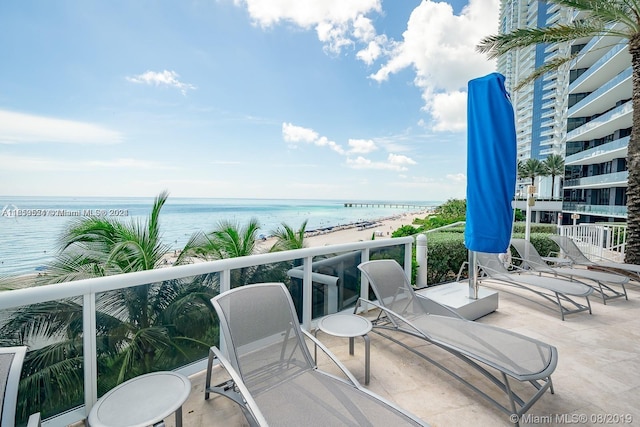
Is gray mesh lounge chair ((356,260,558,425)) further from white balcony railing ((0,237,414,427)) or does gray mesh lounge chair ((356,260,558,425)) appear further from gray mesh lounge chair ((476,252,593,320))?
gray mesh lounge chair ((476,252,593,320))

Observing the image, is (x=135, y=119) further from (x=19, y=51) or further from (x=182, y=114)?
(x=19, y=51)

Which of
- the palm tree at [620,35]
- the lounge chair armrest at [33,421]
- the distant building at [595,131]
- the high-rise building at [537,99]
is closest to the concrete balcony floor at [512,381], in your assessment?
the lounge chair armrest at [33,421]

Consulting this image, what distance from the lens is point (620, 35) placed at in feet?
21.7

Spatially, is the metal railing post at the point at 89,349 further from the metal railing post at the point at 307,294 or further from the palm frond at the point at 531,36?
the palm frond at the point at 531,36

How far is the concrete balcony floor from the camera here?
2.25 metres

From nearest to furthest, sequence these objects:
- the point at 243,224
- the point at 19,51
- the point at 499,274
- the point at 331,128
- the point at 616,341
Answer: the point at 616,341 → the point at 499,274 → the point at 243,224 → the point at 19,51 → the point at 331,128

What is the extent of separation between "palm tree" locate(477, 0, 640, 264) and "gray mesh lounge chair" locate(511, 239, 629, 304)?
1869 millimetres

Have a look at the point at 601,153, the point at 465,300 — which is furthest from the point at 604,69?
the point at 465,300

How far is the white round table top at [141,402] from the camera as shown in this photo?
4.89 ft

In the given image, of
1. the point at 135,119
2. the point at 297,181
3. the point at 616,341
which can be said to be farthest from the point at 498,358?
the point at 297,181

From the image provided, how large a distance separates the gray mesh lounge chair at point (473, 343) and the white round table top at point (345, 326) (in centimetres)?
35

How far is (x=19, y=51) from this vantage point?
14.5 m

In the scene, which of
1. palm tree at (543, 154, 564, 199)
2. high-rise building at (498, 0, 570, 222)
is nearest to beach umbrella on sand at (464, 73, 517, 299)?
palm tree at (543, 154, 564, 199)

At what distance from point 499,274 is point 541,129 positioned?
71.2m
